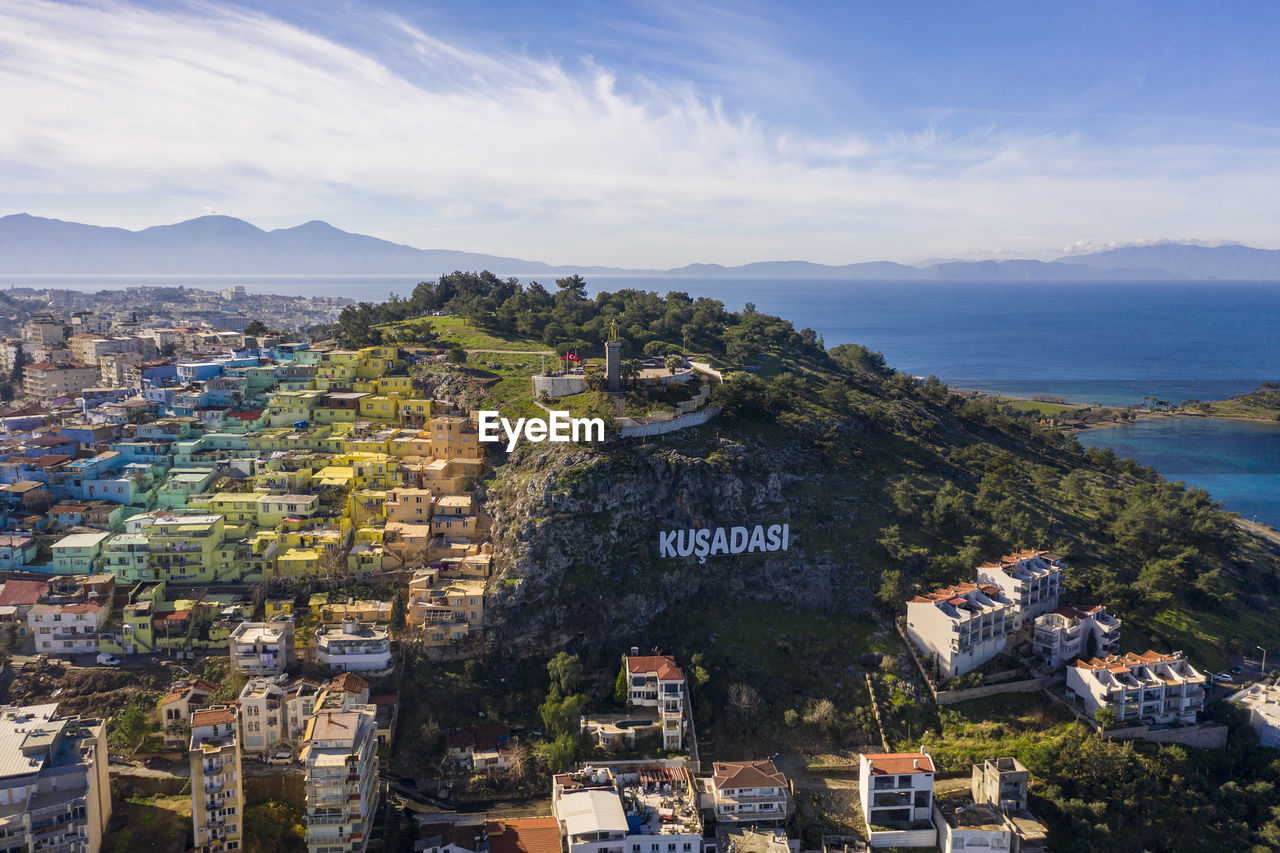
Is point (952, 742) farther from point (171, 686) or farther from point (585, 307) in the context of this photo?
point (585, 307)

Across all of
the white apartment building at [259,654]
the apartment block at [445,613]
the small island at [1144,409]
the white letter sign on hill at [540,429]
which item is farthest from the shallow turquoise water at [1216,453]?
the white apartment building at [259,654]

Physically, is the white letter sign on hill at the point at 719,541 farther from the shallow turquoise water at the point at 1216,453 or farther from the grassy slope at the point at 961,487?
the shallow turquoise water at the point at 1216,453

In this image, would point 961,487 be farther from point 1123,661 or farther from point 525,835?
point 525,835

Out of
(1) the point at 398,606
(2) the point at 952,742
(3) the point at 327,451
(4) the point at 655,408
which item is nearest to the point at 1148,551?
(2) the point at 952,742

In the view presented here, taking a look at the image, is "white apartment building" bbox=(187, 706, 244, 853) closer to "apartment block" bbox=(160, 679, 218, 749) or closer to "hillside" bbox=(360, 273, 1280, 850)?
"apartment block" bbox=(160, 679, 218, 749)

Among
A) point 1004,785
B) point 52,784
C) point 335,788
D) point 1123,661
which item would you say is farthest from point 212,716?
point 1123,661

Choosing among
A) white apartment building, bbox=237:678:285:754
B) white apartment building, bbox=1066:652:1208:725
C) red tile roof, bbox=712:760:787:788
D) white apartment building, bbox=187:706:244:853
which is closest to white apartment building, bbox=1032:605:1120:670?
white apartment building, bbox=1066:652:1208:725
